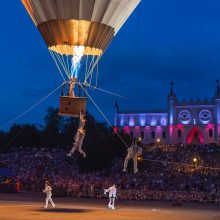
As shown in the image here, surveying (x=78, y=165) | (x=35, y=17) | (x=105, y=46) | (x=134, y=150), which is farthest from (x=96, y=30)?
(x=78, y=165)

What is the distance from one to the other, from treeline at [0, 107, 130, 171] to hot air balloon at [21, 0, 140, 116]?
25.3 ft

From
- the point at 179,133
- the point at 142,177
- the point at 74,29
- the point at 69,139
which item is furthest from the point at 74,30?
the point at 179,133

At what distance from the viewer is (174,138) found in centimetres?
9306

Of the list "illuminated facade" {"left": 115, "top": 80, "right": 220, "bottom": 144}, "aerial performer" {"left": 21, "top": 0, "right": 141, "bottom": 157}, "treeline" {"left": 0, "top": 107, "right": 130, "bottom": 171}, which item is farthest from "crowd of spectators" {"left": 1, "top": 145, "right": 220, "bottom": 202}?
"illuminated facade" {"left": 115, "top": 80, "right": 220, "bottom": 144}

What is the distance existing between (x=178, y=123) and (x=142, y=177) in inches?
2415

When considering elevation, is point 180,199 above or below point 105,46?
below

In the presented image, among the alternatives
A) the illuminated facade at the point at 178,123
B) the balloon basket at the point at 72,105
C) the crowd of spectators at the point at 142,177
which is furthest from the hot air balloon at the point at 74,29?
the illuminated facade at the point at 178,123

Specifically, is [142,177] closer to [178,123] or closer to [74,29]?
[74,29]

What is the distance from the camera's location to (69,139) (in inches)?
2717

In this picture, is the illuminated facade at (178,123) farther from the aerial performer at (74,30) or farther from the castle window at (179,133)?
the aerial performer at (74,30)

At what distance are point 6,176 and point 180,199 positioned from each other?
11.9 metres

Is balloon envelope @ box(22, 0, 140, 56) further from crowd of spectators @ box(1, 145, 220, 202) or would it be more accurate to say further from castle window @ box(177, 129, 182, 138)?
castle window @ box(177, 129, 182, 138)

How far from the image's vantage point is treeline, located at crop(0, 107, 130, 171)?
4544 centimetres

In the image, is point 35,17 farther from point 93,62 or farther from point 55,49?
point 93,62
